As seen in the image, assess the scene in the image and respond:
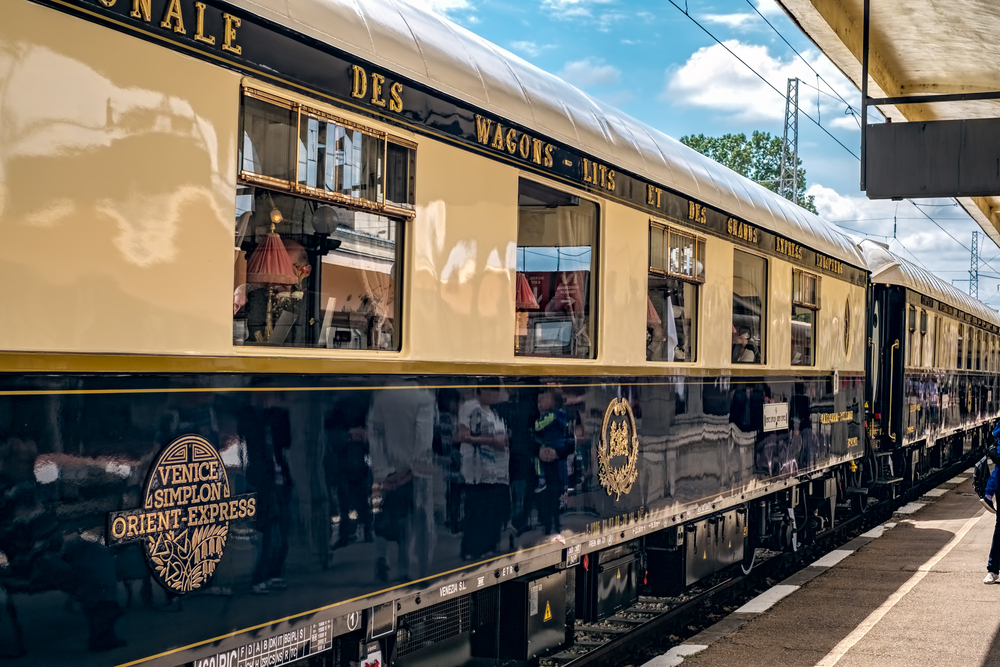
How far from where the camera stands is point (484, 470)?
4934 mm

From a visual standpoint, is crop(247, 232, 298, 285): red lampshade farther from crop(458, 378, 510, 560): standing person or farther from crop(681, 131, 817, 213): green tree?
crop(681, 131, 817, 213): green tree

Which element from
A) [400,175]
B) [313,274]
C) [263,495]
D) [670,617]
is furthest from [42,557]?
[670,617]

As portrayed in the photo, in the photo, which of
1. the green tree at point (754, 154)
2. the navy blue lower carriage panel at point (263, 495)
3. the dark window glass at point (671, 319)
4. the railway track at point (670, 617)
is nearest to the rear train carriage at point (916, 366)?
the railway track at point (670, 617)

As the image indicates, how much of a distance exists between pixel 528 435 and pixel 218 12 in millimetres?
2693

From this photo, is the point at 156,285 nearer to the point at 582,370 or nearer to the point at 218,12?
the point at 218,12

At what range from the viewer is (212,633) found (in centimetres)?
328

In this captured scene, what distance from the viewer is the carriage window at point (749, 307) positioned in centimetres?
839

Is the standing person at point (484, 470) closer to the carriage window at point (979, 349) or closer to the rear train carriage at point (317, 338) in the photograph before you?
the rear train carriage at point (317, 338)

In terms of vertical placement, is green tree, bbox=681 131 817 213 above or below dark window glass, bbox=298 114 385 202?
above

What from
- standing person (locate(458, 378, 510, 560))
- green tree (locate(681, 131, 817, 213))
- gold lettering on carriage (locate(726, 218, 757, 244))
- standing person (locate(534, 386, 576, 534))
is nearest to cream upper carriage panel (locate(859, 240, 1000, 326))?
gold lettering on carriage (locate(726, 218, 757, 244))

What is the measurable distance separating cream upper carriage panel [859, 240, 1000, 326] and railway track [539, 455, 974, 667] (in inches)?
136

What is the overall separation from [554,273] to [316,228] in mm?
2117

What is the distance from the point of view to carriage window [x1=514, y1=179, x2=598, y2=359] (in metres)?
5.41

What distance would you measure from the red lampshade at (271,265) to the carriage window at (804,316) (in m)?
6.95
